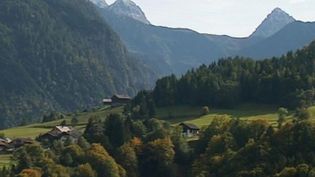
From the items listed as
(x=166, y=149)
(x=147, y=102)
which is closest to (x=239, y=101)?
(x=147, y=102)

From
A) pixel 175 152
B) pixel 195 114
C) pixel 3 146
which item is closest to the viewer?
pixel 175 152

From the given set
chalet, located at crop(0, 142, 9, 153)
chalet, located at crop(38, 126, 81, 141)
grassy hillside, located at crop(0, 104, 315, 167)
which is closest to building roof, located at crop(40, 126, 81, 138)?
chalet, located at crop(38, 126, 81, 141)

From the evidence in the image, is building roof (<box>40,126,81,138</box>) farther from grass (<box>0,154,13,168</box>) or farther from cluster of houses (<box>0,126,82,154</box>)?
grass (<box>0,154,13,168</box>)

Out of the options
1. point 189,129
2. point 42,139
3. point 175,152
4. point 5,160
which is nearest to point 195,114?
point 189,129

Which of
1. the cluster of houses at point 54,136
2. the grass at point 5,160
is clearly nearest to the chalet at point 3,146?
the cluster of houses at point 54,136

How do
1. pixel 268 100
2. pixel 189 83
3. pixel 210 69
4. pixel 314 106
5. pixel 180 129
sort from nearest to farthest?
pixel 180 129
pixel 314 106
pixel 268 100
pixel 189 83
pixel 210 69

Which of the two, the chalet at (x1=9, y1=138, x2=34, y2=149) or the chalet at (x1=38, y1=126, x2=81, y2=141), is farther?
the chalet at (x1=38, y1=126, x2=81, y2=141)

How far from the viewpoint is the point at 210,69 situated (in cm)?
18325

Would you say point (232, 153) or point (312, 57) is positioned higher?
point (312, 57)

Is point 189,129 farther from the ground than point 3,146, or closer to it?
farther from the ground

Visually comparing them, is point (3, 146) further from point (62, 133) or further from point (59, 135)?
point (62, 133)

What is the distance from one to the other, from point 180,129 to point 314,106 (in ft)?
119

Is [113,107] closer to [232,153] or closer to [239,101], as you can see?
[239,101]

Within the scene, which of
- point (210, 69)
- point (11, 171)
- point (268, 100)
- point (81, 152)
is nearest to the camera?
point (11, 171)
